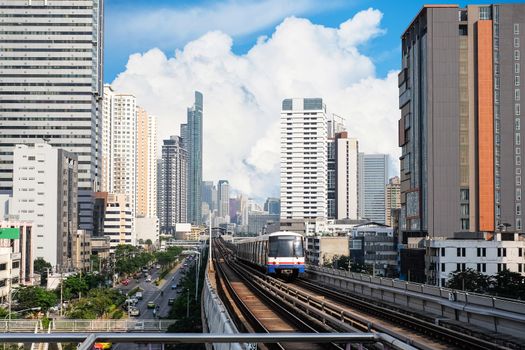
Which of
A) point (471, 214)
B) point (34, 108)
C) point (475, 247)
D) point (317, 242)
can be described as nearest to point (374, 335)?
point (475, 247)

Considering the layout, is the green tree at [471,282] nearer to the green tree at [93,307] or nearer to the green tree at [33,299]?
the green tree at [93,307]

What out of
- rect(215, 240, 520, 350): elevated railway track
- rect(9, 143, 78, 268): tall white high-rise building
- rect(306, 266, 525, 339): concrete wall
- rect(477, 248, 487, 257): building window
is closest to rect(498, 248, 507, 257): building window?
rect(477, 248, 487, 257): building window

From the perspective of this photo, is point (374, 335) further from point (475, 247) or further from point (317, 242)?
point (317, 242)

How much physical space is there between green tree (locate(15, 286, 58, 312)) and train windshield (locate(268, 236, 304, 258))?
33.3m

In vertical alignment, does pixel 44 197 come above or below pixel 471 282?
above

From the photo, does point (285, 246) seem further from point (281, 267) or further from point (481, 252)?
point (481, 252)

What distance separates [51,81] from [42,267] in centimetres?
6392

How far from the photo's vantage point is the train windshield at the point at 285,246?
52.4 metres

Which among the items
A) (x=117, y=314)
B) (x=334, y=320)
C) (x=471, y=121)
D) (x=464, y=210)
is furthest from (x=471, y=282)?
(x=334, y=320)

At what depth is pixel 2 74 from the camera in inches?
6334

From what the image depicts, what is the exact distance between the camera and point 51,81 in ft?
529

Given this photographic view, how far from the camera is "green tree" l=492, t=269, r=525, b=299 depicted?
62025 millimetres

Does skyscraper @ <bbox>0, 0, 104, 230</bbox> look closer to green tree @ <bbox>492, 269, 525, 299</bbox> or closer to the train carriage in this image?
green tree @ <bbox>492, 269, 525, 299</bbox>

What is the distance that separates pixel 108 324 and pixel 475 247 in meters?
50.4
